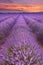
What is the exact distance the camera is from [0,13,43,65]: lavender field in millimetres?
1653

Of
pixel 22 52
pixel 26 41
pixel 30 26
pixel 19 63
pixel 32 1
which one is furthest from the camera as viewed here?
pixel 30 26

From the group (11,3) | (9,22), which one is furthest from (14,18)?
(11,3)

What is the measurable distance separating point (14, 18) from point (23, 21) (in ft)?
0.47

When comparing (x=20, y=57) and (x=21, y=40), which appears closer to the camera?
(x=20, y=57)

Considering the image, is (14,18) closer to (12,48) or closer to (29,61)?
(12,48)

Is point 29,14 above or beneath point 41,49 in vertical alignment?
above

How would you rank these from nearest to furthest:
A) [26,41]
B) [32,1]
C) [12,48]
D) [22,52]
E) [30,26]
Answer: [22,52] → [12,48] → [26,41] → [32,1] → [30,26]

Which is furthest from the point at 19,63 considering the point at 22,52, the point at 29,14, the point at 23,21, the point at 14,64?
the point at 23,21

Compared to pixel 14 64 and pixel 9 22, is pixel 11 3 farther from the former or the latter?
pixel 14 64

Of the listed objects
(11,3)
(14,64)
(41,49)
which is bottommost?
(41,49)

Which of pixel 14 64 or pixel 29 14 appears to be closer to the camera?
pixel 14 64

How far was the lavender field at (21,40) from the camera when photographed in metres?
1.65

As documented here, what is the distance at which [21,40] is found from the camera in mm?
1990

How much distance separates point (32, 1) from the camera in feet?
8.16
